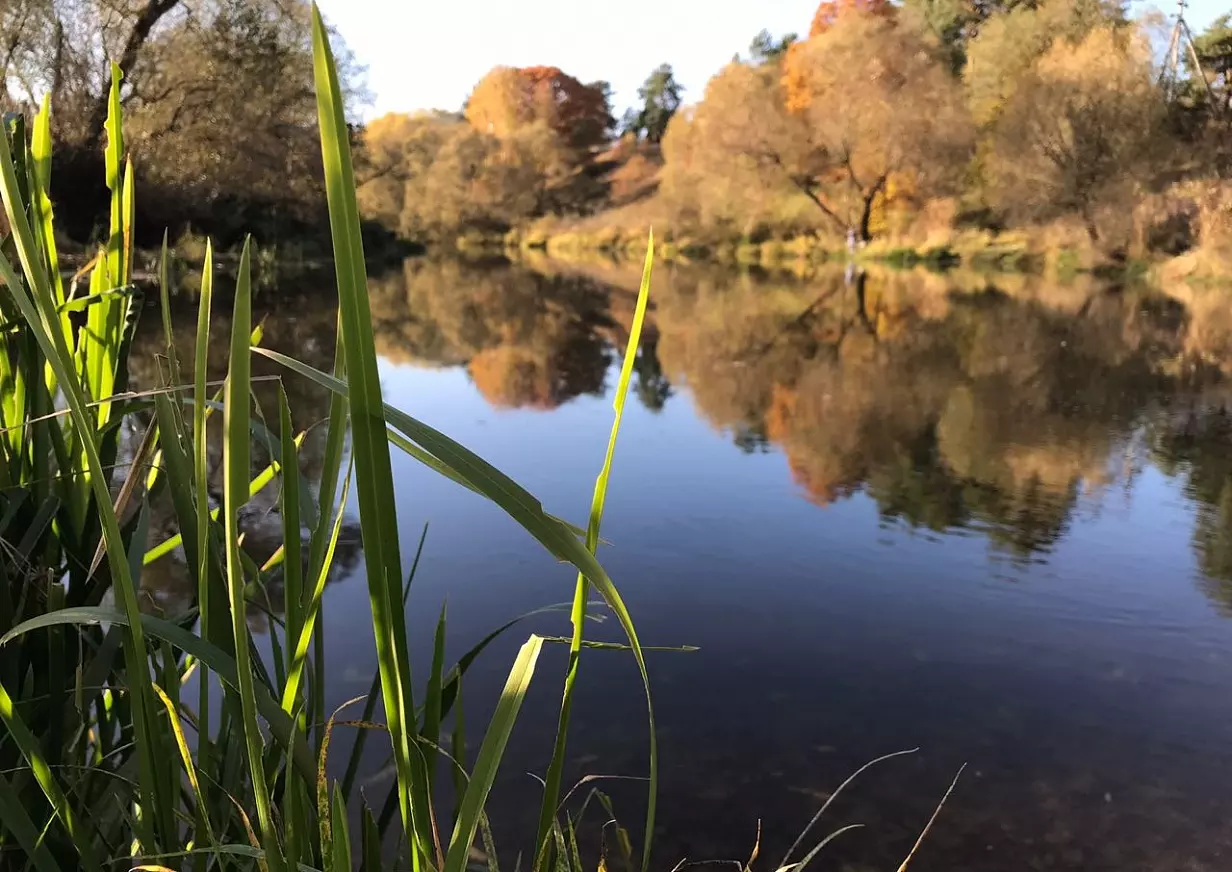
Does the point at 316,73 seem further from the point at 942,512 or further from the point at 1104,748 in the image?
the point at 942,512

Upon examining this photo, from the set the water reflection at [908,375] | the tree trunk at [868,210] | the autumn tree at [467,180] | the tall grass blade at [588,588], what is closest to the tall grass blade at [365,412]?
the tall grass blade at [588,588]

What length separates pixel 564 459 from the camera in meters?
4.46

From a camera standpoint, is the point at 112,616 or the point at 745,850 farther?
the point at 745,850

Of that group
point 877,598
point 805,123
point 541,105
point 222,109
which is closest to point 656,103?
point 541,105

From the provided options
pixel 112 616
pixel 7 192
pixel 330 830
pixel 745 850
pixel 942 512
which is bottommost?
pixel 745 850

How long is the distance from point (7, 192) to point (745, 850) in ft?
5.36

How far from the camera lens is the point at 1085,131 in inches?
688

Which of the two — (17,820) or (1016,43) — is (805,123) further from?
(17,820)

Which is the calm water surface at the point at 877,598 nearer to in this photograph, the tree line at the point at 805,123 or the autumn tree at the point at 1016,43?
the tree line at the point at 805,123

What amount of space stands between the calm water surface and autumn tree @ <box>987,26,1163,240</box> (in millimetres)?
12456

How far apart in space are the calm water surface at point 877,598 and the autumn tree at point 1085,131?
12456 mm

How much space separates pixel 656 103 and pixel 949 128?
33515mm

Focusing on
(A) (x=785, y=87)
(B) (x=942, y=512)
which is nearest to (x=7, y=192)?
(B) (x=942, y=512)

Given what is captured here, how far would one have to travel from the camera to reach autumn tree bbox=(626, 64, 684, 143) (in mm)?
49750
